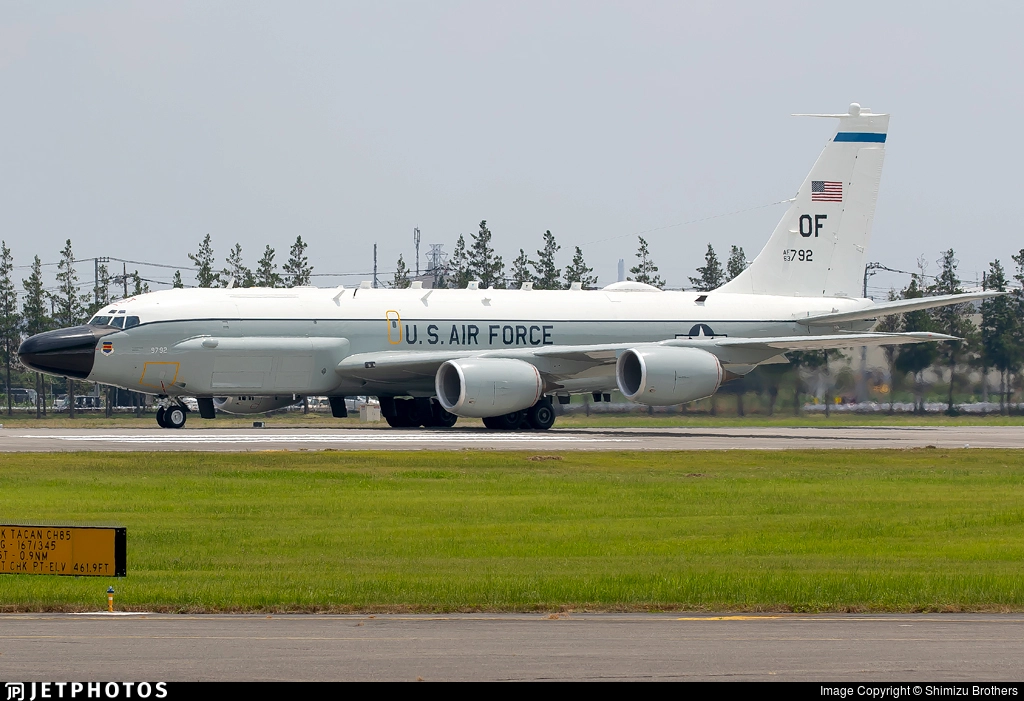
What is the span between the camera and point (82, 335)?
4478 cm

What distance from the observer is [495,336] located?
4972cm

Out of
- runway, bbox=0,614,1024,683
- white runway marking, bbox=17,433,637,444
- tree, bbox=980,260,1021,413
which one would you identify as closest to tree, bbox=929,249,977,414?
tree, bbox=980,260,1021,413

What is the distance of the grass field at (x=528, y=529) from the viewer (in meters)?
15.4

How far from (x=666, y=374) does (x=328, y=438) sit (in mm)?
10586

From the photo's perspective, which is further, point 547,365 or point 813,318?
point 813,318

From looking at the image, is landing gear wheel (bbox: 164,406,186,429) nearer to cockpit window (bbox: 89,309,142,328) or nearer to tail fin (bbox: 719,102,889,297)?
cockpit window (bbox: 89,309,142,328)

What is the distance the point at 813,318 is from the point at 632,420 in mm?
8339

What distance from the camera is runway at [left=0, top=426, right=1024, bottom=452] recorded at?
3819 centimetres

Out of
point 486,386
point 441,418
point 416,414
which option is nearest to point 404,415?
point 416,414

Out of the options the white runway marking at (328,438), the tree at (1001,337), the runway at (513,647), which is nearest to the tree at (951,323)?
the tree at (1001,337)

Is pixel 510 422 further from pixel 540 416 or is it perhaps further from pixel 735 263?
pixel 735 263

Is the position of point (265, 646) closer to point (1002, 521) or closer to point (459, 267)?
point (1002, 521)

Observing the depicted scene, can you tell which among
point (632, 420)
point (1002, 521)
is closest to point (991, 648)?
point (1002, 521)
